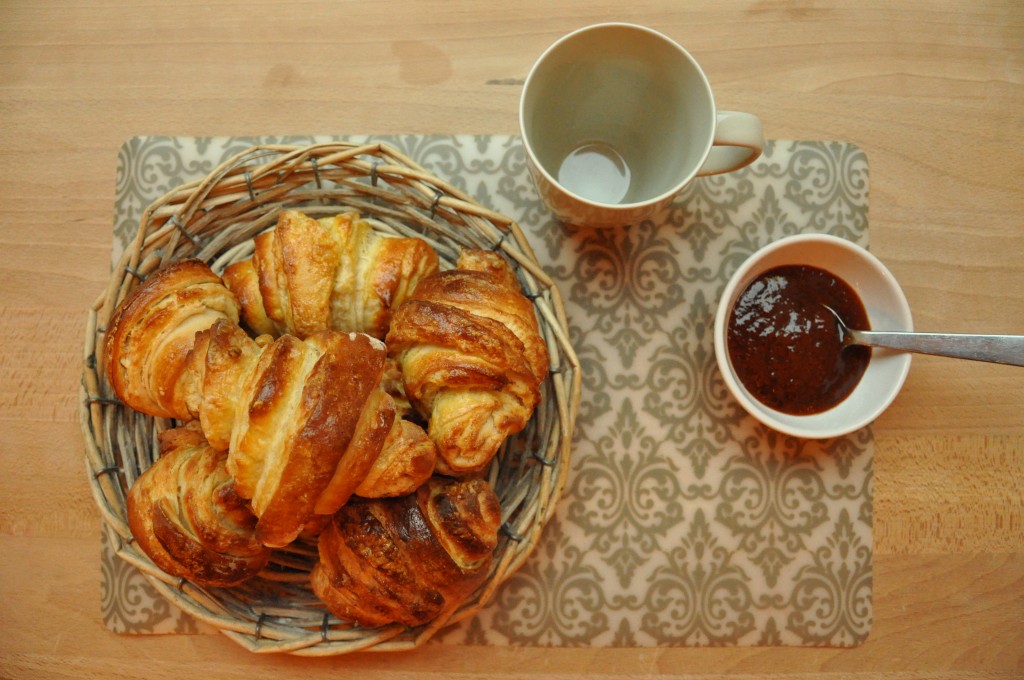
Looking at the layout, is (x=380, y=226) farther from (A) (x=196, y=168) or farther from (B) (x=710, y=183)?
(B) (x=710, y=183)

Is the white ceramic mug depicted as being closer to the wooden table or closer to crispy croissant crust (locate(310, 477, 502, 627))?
the wooden table

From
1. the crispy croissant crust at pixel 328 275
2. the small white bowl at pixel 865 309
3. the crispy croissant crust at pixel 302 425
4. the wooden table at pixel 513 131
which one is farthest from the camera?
the wooden table at pixel 513 131

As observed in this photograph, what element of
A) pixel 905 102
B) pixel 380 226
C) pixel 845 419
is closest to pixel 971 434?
pixel 845 419

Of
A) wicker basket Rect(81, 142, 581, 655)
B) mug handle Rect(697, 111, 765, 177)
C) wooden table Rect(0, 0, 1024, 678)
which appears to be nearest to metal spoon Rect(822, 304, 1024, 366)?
wooden table Rect(0, 0, 1024, 678)

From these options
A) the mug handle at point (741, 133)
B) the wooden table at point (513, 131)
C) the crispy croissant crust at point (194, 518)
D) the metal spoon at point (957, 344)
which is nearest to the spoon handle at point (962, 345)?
the metal spoon at point (957, 344)

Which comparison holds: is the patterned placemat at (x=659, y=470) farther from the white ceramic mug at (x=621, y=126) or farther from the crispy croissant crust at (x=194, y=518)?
the crispy croissant crust at (x=194, y=518)
